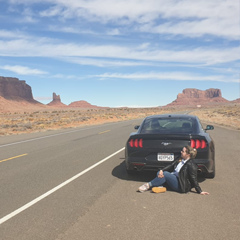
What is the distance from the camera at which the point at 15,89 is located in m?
156

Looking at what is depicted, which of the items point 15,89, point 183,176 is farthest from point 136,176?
point 15,89

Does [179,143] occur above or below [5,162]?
above

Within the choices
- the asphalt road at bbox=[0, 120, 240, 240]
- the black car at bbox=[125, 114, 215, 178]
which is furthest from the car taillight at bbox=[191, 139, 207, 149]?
the asphalt road at bbox=[0, 120, 240, 240]

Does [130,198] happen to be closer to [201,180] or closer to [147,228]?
[147,228]

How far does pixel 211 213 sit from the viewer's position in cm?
420

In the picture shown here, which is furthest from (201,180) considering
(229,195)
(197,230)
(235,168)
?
(197,230)

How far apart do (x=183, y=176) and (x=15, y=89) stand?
539 ft

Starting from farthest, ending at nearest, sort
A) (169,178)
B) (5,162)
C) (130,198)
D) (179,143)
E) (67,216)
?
1. (5,162)
2. (179,143)
3. (169,178)
4. (130,198)
5. (67,216)

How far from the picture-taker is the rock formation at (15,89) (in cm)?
15175

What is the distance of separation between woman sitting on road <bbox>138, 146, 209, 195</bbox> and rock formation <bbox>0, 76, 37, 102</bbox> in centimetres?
15581

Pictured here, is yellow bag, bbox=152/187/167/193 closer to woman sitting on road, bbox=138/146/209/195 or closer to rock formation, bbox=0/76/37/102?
woman sitting on road, bbox=138/146/209/195

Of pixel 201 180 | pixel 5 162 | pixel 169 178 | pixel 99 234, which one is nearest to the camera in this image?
pixel 99 234

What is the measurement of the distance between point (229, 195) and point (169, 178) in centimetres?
117

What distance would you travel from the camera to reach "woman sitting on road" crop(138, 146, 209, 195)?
16.9 ft
